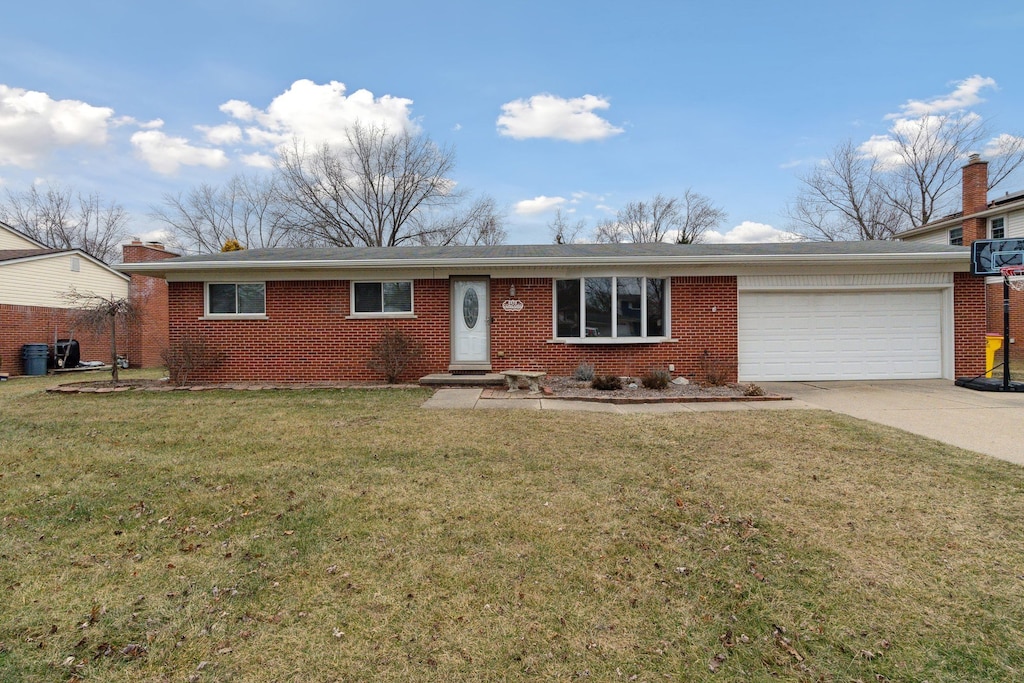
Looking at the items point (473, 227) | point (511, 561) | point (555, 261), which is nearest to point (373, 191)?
point (473, 227)

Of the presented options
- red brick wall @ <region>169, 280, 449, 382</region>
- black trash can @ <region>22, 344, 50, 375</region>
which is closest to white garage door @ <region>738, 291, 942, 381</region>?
red brick wall @ <region>169, 280, 449, 382</region>

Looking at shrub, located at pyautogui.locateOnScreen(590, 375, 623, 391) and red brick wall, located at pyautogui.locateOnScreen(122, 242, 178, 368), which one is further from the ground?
red brick wall, located at pyautogui.locateOnScreen(122, 242, 178, 368)

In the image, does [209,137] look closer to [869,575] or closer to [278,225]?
[278,225]

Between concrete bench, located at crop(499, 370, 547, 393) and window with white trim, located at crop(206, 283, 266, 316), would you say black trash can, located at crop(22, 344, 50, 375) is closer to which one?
window with white trim, located at crop(206, 283, 266, 316)

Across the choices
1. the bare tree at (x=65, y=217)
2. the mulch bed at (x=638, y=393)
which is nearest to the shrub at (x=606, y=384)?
the mulch bed at (x=638, y=393)

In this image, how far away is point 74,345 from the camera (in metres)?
16.6


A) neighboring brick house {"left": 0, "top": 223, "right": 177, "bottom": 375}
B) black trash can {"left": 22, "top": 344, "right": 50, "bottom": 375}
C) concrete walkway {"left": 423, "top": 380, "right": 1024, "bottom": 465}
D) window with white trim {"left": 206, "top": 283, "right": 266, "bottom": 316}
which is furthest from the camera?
neighboring brick house {"left": 0, "top": 223, "right": 177, "bottom": 375}

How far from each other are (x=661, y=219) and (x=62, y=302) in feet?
99.8

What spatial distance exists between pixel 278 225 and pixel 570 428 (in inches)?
1133

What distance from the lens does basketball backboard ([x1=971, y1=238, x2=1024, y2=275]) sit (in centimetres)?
975

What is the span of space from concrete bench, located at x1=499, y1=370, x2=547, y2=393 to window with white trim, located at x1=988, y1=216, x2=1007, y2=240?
2103 centimetres

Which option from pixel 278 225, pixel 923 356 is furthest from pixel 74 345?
pixel 923 356

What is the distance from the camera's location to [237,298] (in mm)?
11266

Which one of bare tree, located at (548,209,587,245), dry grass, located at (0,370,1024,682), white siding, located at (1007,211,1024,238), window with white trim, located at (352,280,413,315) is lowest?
dry grass, located at (0,370,1024,682)
